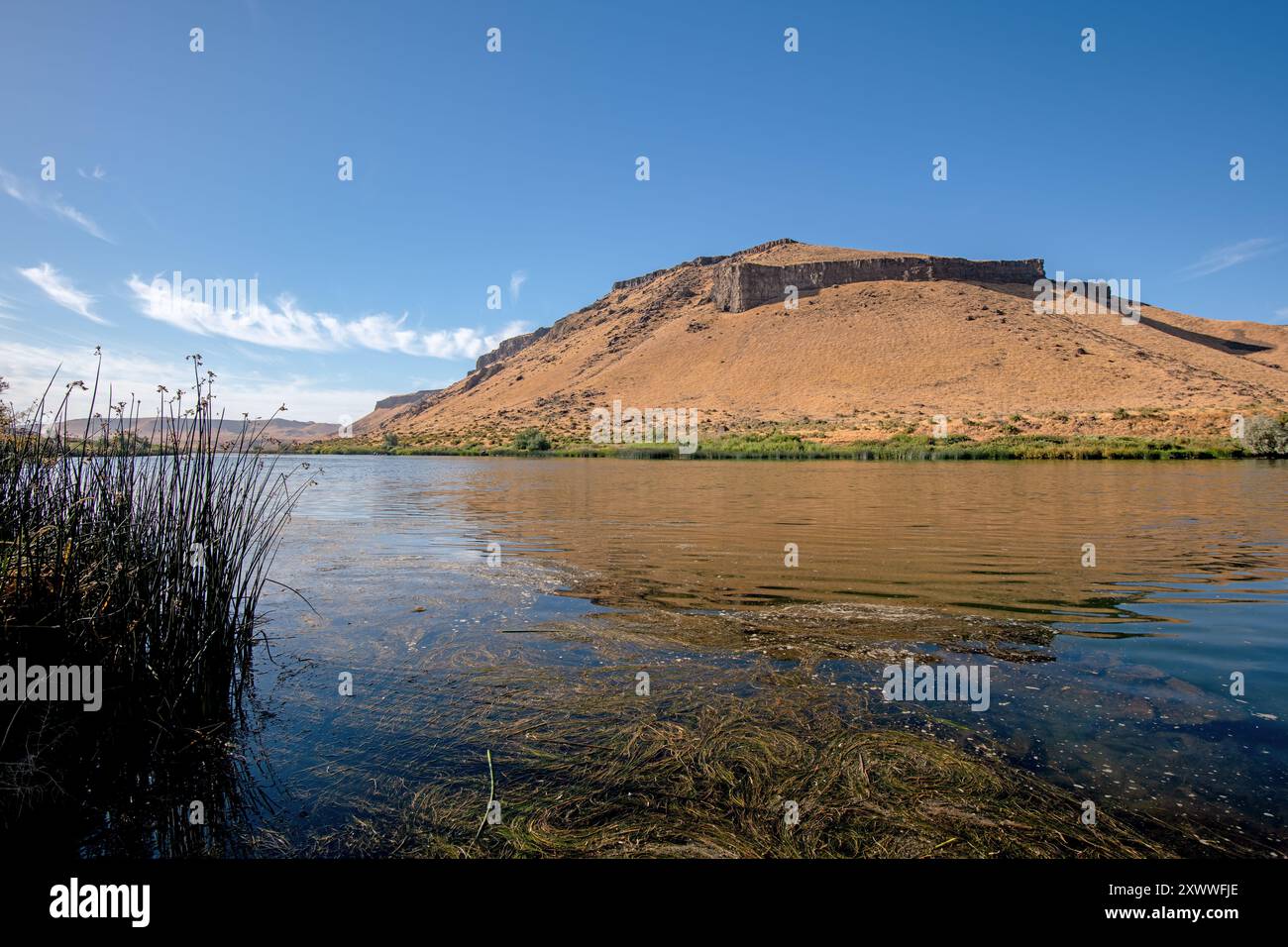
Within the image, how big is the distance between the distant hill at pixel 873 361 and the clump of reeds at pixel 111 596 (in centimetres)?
5372

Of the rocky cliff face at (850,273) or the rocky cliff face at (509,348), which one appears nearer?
the rocky cliff face at (850,273)

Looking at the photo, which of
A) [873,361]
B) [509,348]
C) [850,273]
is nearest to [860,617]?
[873,361]

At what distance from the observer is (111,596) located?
4750mm

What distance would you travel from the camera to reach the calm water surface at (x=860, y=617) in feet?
14.3

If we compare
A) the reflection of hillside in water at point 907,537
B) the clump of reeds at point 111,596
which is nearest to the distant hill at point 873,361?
the reflection of hillside in water at point 907,537

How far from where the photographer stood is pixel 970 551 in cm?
1161

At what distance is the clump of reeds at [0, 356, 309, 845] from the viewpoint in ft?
13.8

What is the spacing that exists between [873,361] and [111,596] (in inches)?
3349

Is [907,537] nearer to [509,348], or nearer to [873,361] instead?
[873,361]

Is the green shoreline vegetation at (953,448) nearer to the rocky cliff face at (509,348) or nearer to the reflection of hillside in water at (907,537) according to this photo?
the reflection of hillside in water at (907,537)

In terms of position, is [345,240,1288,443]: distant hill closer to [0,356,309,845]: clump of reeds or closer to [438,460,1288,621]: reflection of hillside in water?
[438,460,1288,621]: reflection of hillside in water

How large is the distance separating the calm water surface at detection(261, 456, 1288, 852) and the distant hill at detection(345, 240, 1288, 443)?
42352 millimetres

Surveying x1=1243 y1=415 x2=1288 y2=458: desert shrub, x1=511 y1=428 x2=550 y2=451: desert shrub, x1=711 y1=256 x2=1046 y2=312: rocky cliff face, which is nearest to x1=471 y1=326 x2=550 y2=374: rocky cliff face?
x1=711 y1=256 x2=1046 y2=312: rocky cliff face
